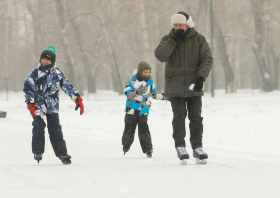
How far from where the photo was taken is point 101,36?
1555 inches

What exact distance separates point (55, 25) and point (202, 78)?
3385cm

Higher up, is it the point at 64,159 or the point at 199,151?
the point at 199,151

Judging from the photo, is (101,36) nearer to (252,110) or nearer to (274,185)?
(252,110)

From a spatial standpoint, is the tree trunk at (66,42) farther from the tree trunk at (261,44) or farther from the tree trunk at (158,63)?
the tree trunk at (261,44)

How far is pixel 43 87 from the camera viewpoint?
21.0 ft

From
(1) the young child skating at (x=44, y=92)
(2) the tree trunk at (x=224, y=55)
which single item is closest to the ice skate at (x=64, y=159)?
(1) the young child skating at (x=44, y=92)

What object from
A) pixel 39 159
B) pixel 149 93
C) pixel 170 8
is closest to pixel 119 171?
pixel 39 159

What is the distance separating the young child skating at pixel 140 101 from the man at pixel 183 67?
1.04m

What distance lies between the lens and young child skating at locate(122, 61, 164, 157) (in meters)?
7.41

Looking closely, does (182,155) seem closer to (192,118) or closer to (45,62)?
(192,118)

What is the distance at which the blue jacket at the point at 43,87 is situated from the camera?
6.38 meters

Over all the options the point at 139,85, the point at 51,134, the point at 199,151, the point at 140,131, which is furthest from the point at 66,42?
the point at 199,151

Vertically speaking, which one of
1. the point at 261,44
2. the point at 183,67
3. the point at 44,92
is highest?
the point at 261,44

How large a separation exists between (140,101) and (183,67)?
1.43 meters
